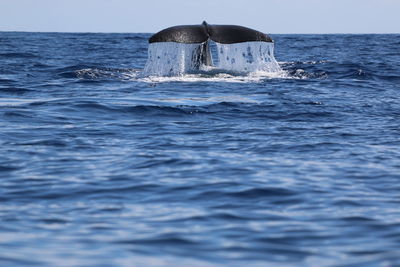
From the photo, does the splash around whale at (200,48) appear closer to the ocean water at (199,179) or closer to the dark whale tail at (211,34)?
the dark whale tail at (211,34)

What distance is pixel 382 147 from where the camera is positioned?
1054 cm

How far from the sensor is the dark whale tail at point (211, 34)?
18609 millimetres

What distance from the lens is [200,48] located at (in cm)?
2103

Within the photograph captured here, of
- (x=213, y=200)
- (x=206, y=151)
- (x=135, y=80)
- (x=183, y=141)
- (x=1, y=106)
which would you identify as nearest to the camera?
(x=213, y=200)

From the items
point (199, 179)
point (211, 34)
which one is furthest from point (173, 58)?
point (199, 179)

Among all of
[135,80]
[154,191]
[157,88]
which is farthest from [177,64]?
[154,191]

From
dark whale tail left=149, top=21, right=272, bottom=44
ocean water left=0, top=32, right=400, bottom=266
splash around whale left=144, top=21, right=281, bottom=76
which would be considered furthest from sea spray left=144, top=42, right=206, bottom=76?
ocean water left=0, top=32, right=400, bottom=266

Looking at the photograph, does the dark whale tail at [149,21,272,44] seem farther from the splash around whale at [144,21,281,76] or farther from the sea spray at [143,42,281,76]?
the sea spray at [143,42,281,76]

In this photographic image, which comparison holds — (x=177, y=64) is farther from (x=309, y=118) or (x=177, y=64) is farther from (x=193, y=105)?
(x=309, y=118)

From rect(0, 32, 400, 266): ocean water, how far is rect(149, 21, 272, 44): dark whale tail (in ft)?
7.01

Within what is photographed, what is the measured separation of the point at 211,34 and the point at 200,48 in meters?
1.92

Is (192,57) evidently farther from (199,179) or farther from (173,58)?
(199,179)

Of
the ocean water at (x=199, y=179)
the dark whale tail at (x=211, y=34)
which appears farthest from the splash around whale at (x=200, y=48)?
the ocean water at (x=199, y=179)

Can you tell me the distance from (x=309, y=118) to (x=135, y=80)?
26.9 feet
